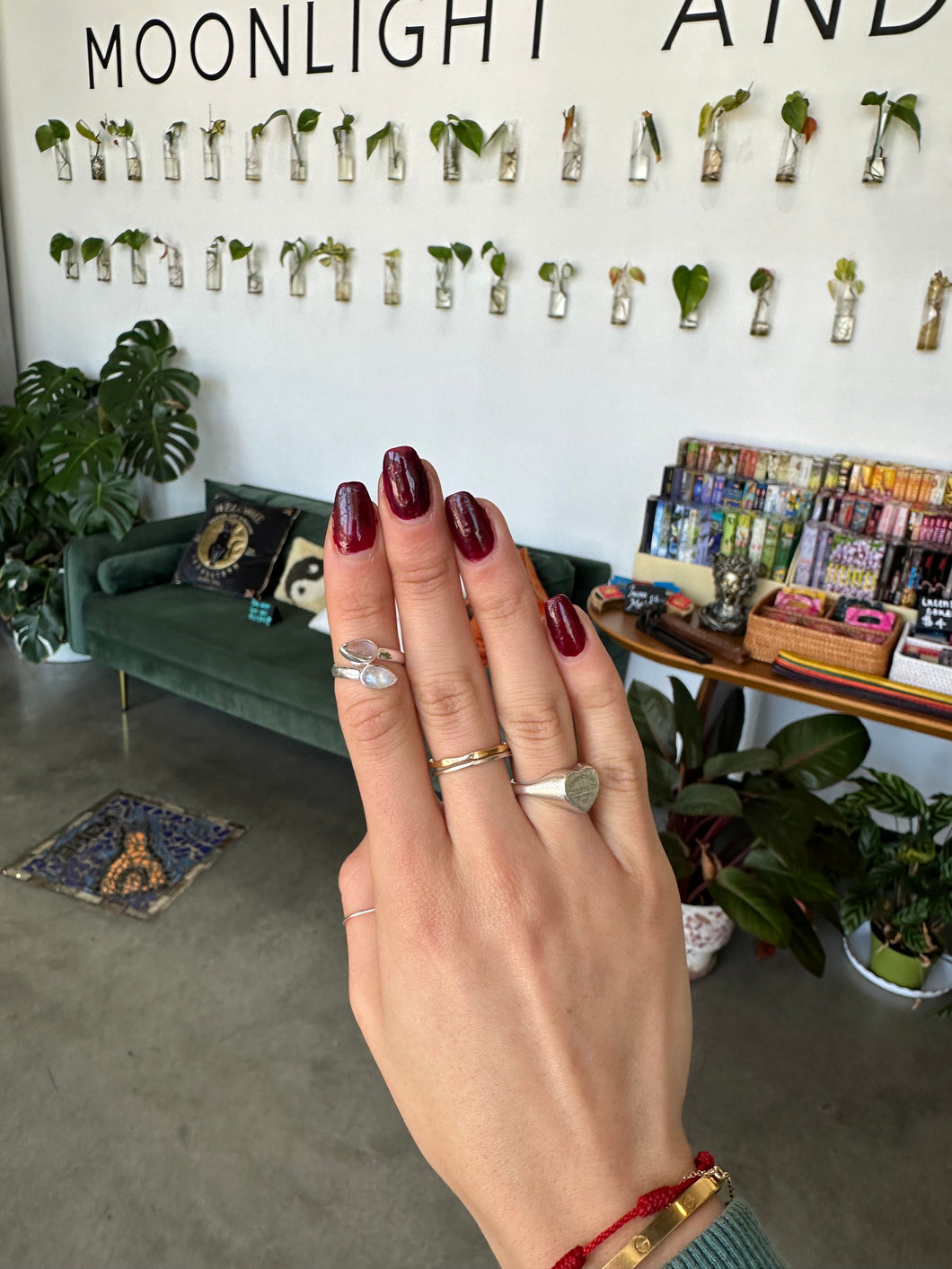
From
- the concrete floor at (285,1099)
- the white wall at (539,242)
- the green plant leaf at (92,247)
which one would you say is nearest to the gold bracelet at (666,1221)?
the concrete floor at (285,1099)

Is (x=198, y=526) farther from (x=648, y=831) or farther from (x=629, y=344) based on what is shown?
(x=648, y=831)

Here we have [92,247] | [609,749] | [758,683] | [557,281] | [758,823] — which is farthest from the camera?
[92,247]

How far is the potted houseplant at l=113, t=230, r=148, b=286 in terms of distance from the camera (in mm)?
3693

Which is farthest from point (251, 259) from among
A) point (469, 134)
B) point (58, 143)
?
point (58, 143)

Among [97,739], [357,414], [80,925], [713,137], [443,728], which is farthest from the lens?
[357,414]

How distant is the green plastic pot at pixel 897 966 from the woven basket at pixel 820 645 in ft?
2.33

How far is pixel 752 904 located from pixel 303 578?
6.91ft

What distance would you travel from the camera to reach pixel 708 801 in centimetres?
183

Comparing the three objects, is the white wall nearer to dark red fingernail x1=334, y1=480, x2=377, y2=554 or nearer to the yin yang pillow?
the yin yang pillow

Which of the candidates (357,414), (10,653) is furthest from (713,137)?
(10,653)

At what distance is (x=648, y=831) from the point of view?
583 millimetres

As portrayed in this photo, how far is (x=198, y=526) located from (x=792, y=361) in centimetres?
258

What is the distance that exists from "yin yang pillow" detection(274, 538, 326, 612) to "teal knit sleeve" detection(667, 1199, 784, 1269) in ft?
9.30

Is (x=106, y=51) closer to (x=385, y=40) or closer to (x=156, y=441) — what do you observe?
(x=385, y=40)
